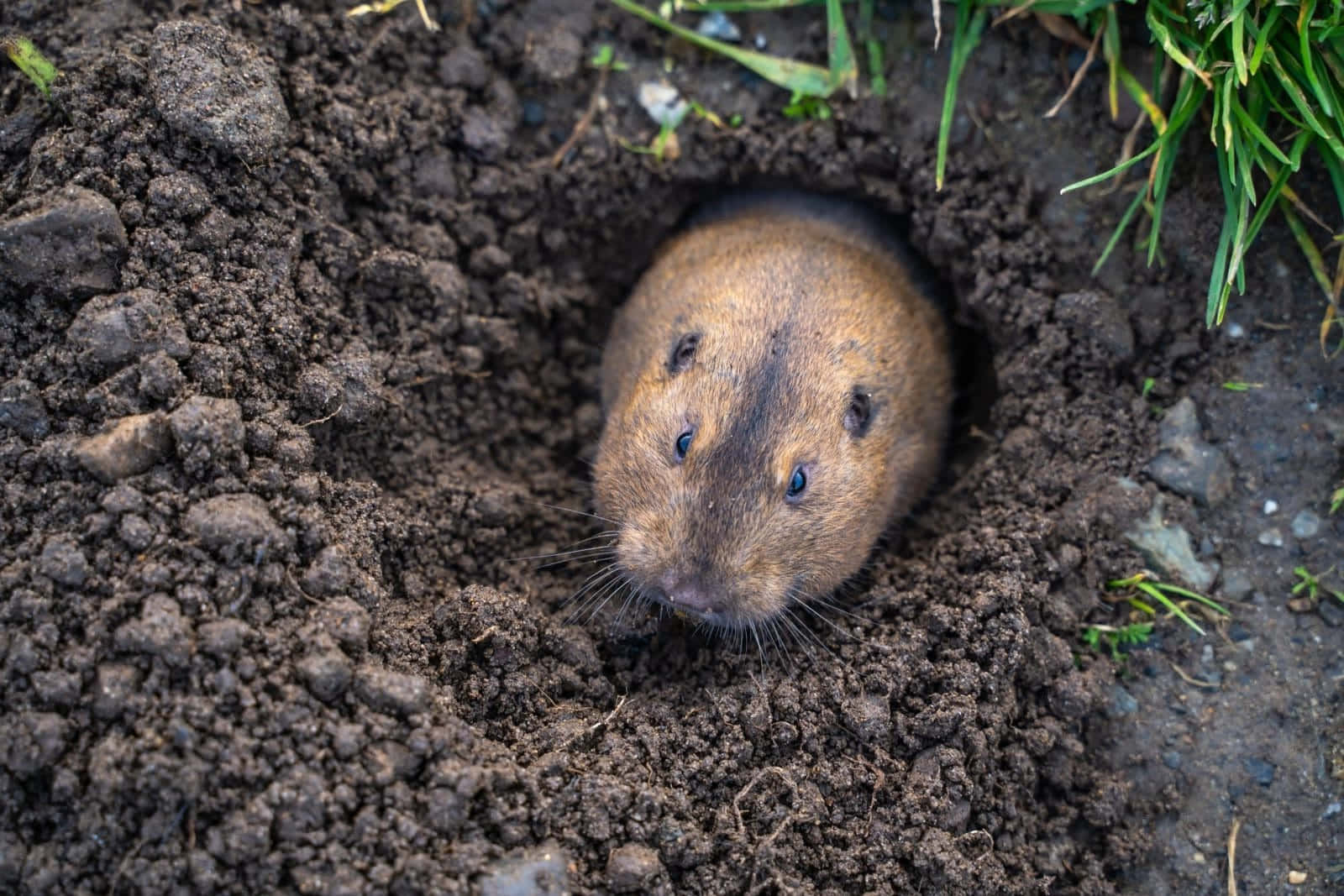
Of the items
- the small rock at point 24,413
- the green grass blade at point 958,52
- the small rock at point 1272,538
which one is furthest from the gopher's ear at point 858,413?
the small rock at point 24,413

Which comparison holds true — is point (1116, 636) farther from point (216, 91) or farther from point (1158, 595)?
point (216, 91)

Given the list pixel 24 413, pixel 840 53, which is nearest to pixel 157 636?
pixel 24 413

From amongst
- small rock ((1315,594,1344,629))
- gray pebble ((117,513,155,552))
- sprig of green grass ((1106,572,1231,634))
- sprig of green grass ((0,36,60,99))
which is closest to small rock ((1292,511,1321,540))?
small rock ((1315,594,1344,629))

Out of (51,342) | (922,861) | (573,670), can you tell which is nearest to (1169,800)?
(922,861)

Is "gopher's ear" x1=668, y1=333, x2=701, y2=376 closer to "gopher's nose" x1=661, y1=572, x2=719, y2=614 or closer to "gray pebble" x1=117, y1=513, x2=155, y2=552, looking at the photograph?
"gopher's nose" x1=661, y1=572, x2=719, y2=614

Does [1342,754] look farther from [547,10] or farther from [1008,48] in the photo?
[547,10]

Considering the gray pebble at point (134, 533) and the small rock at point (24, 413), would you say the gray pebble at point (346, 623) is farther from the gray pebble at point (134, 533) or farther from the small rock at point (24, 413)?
the small rock at point (24, 413)

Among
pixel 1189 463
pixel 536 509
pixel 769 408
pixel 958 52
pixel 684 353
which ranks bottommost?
pixel 536 509
